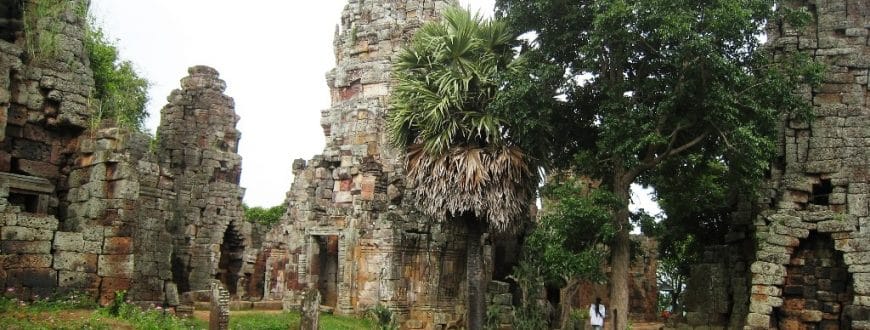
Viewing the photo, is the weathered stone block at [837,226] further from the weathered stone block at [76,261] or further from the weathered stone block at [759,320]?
the weathered stone block at [76,261]

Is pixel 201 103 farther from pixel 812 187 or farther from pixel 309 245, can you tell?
pixel 812 187

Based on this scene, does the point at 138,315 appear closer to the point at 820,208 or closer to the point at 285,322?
the point at 285,322

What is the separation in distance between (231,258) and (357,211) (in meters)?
7.62

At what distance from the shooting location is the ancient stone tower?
1758 centimetres

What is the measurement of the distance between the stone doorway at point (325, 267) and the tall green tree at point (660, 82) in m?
8.08

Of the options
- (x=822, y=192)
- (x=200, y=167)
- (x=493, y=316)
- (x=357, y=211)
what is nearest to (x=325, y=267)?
(x=357, y=211)

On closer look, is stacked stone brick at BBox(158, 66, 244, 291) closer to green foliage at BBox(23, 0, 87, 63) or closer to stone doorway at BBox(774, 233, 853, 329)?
green foliage at BBox(23, 0, 87, 63)

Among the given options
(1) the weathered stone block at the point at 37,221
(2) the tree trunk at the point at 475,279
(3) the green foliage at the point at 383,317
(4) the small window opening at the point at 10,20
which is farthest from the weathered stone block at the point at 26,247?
(2) the tree trunk at the point at 475,279

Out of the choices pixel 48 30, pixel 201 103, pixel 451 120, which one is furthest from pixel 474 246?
pixel 201 103

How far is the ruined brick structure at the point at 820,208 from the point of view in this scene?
44.5ft

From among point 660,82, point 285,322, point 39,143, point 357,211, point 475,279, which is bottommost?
point 285,322

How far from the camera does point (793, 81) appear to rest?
13.7 m

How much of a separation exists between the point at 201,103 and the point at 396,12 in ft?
21.7

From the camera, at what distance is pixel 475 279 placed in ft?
52.7
